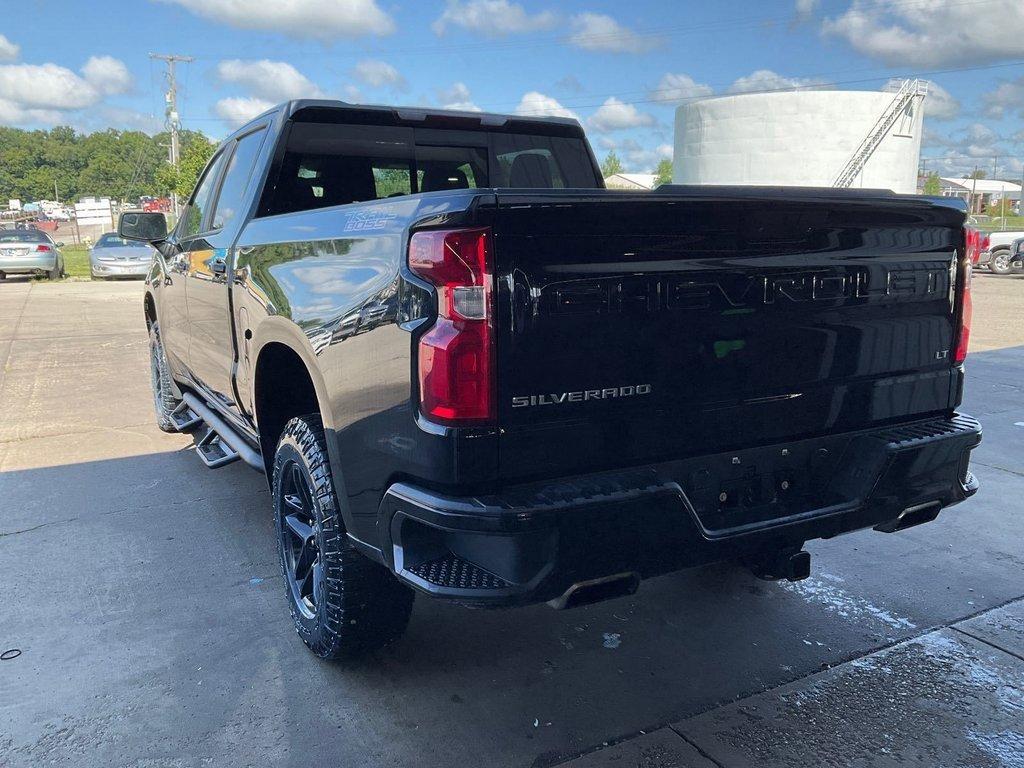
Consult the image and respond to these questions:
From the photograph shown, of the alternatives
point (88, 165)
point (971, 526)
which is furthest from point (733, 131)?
point (88, 165)

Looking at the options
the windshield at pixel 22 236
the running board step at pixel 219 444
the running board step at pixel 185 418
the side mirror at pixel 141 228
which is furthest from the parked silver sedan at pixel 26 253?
the running board step at pixel 219 444

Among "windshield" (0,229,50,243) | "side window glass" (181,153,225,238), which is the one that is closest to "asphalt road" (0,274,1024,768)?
"side window glass" (181,153,225,238)

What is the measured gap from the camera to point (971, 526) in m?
4.46

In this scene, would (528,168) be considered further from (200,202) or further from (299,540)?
(299,540)

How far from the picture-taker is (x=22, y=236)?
70.9 ft

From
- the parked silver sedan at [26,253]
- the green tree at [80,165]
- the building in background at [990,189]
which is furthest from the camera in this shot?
the green tree at [80,165]

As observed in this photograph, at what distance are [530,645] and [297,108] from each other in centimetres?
257

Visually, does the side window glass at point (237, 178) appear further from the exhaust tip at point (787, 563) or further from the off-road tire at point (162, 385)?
the exhaust tip at point (787, 563)

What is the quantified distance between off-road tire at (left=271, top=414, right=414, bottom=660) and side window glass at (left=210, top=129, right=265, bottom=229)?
4.89 ft

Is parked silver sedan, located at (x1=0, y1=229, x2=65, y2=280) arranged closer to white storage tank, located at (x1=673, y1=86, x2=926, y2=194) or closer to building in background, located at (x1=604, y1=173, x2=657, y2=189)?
white storage tank, located at (x1=673, y1=86, x2=926, y2=194)

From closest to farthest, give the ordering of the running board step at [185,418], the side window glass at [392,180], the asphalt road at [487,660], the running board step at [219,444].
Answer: the asphalt road at [487,660] → the running board step at [219,444] → the side window glass at [392,180] → the running board step at [185,418]

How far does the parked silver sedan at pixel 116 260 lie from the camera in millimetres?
22031

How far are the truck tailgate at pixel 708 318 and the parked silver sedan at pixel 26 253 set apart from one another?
2292 cm

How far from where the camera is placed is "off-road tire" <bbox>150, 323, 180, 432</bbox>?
6.00 meters
